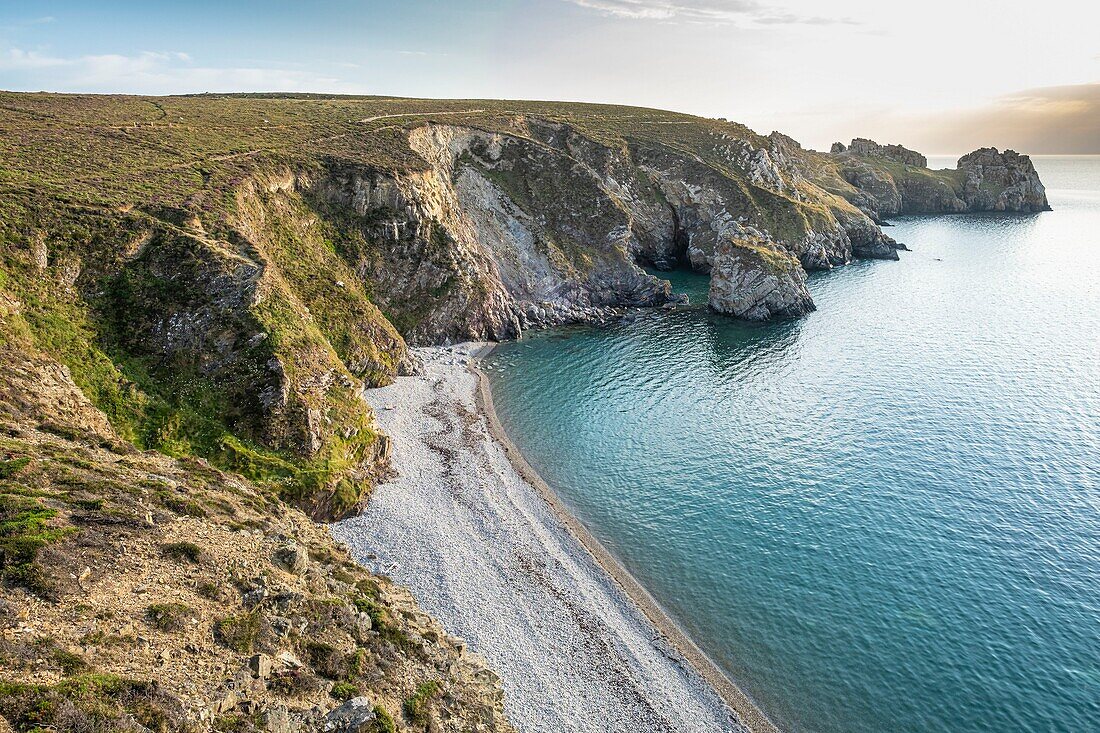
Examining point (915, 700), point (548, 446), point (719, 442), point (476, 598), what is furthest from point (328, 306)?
point (915, 700)

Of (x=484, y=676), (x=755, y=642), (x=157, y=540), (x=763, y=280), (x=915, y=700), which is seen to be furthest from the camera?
(x=763, y=280)

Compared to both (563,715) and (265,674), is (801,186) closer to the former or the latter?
(563,715)

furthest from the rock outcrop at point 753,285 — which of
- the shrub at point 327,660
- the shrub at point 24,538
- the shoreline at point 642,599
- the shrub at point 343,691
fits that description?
the shrub at point 24,538

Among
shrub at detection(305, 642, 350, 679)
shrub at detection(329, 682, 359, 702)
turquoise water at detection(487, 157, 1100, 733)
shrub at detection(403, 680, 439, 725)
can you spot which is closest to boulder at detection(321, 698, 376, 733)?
shrub at detection(329, 682, 359, 702)

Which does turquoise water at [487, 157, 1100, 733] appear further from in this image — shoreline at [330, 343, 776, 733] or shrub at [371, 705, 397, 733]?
shrub at [371, 705, 397, 733]

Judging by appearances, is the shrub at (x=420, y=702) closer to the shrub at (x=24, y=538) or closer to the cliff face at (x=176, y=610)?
the cliff face at (x=176, y=610)

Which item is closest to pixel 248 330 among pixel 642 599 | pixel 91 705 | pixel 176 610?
pixel 176 610

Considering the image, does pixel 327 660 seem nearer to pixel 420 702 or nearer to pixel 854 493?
pixel 420 702
